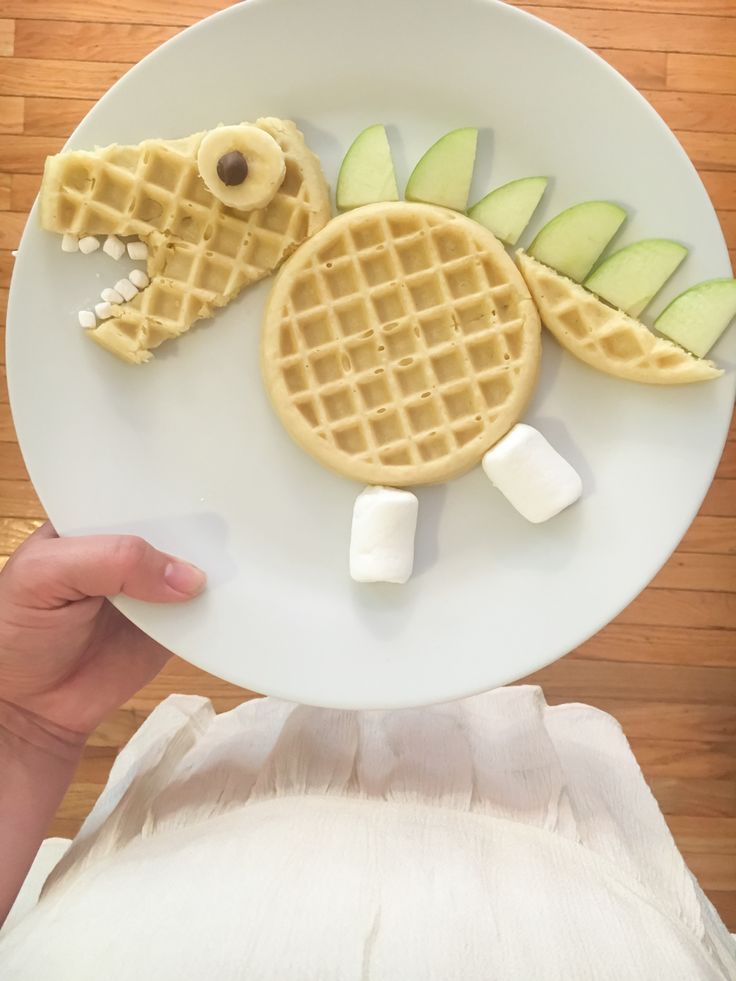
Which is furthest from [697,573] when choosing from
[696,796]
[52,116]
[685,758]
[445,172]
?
[52,116]

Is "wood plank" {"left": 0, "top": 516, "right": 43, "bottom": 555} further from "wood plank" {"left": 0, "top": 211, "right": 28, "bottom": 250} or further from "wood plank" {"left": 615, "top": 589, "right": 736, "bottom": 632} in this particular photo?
"wood plank" {"left": 615, "top": 589, "right": 736, "bottom": 632}


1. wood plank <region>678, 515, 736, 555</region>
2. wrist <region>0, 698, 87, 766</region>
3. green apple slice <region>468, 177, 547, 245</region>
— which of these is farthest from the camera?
wood plank <region>678, 515, 736, 555</region>

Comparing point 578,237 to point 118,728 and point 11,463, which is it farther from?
point 118,728

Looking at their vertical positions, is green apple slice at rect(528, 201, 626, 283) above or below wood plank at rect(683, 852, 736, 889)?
above

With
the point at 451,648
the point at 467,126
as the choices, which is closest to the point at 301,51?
the point at 467,126

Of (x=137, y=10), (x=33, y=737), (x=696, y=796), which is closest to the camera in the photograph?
(x=33, y=737)

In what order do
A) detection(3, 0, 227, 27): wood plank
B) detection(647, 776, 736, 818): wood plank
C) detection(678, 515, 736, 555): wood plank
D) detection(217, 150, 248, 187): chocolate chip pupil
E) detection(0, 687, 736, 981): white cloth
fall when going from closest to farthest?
detection(0, 687, 736, 981): white cloth, detection(217, 150, 248, 187): chocolate chip pupil, detection(3, 0, 227, 27): wood plank, detection(678, 515, 736, 555): wood plank, detection(647, 776, 736, 818): wood plank

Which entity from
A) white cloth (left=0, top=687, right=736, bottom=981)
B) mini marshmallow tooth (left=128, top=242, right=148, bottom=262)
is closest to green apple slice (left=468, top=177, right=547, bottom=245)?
mini marshmallow tooth (left=128, top=242, right=148, bottom=262)

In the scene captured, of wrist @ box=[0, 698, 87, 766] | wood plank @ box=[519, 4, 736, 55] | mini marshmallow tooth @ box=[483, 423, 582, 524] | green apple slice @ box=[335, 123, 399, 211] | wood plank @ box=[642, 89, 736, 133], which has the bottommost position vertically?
wrist @ box=[0, 698, 87, 766]
